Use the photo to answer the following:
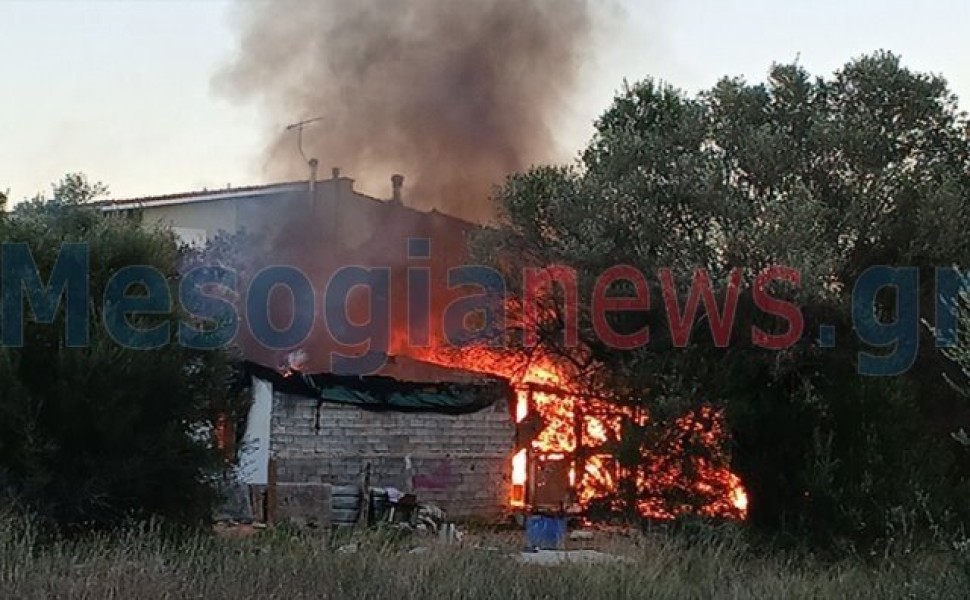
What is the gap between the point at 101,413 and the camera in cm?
1035

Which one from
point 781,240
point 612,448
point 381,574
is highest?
point 781,240

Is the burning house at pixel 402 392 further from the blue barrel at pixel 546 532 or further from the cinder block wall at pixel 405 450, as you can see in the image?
the blue barrel at pixel 546 532

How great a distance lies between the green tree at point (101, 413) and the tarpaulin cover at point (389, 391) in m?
5.12

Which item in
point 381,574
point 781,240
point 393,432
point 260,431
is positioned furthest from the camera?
point 393,432

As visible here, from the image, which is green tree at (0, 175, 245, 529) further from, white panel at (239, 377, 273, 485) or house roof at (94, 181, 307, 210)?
house roof at (94, 181, 307, 210)

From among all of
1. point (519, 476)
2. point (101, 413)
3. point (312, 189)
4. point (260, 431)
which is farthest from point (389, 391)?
point (101, 413)

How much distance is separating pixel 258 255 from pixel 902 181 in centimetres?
1173

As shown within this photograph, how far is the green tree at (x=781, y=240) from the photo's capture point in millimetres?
12523

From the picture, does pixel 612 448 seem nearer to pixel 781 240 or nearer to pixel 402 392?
pixel 781 240

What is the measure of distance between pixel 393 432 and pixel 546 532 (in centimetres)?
516

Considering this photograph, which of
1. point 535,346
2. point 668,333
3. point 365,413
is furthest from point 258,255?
point 668,333

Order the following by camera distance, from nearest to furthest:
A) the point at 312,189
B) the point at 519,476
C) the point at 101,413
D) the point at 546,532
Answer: the point at 101,413 → the point at 546,532 → the point at 519,476 → the point at 312,189

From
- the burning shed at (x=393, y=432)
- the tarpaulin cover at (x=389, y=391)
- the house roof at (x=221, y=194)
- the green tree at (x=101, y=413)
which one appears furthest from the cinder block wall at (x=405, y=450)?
the house roof at (x=221, y=194)

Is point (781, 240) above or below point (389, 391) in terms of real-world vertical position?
above
